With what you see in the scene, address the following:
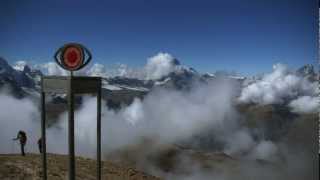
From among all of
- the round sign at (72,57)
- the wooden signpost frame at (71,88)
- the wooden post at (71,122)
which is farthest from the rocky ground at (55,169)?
the round sign at (72,57)

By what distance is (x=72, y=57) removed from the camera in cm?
1060

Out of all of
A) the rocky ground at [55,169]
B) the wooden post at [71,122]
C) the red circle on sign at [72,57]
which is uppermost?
the red circle on sign at [72,57]

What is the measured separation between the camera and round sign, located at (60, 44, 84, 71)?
1055cm

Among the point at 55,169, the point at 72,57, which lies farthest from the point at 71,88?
the point at 55,169

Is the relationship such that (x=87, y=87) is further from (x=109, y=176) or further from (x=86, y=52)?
(x=109, y=176)

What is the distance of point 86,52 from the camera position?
34.4 feet

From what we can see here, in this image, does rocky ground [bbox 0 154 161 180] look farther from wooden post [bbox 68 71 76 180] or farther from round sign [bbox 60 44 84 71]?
round sign [bbox 60 44 84 71]

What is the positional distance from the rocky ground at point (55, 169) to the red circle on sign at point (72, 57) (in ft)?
39.5

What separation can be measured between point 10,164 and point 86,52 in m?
15.0

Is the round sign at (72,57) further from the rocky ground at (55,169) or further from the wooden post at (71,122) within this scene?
the rocky ground at (55,169)

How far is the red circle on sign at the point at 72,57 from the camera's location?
1056 cm

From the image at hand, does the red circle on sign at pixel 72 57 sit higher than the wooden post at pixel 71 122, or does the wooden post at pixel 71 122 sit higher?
the red circle on sign at pixel 72 57

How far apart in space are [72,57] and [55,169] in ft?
48.6

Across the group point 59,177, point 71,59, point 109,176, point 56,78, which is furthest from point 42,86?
point 109,176
